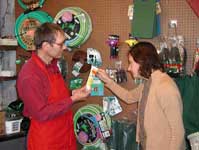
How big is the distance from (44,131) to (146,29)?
1.04 meters

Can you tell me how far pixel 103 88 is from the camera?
291cm

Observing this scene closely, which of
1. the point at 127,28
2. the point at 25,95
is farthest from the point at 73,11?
the point at 25,95

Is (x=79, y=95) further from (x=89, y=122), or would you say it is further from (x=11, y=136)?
(x=11, y=136)

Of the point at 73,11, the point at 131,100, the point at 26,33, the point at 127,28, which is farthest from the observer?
the point at 26,33

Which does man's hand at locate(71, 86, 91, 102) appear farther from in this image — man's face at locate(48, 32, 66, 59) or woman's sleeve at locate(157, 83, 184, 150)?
woman's sleeve at locate(157, 83, 184, 150)

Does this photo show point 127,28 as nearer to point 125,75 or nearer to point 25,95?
point 125,75

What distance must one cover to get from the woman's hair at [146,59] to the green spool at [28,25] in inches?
54.9

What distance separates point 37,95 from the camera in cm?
205

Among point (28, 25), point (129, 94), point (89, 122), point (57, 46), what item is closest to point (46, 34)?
point (57, 46)

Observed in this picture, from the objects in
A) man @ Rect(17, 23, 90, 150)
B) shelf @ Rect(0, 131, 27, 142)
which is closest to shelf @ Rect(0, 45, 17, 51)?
shelf @ Rect(0, 131, 27, 142)

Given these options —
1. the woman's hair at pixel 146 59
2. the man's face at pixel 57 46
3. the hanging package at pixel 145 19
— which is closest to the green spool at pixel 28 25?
the hanging package at pixel 145 19

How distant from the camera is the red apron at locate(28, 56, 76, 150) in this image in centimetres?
218

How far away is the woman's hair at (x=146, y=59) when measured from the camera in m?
2.02

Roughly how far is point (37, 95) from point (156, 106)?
70 cm
